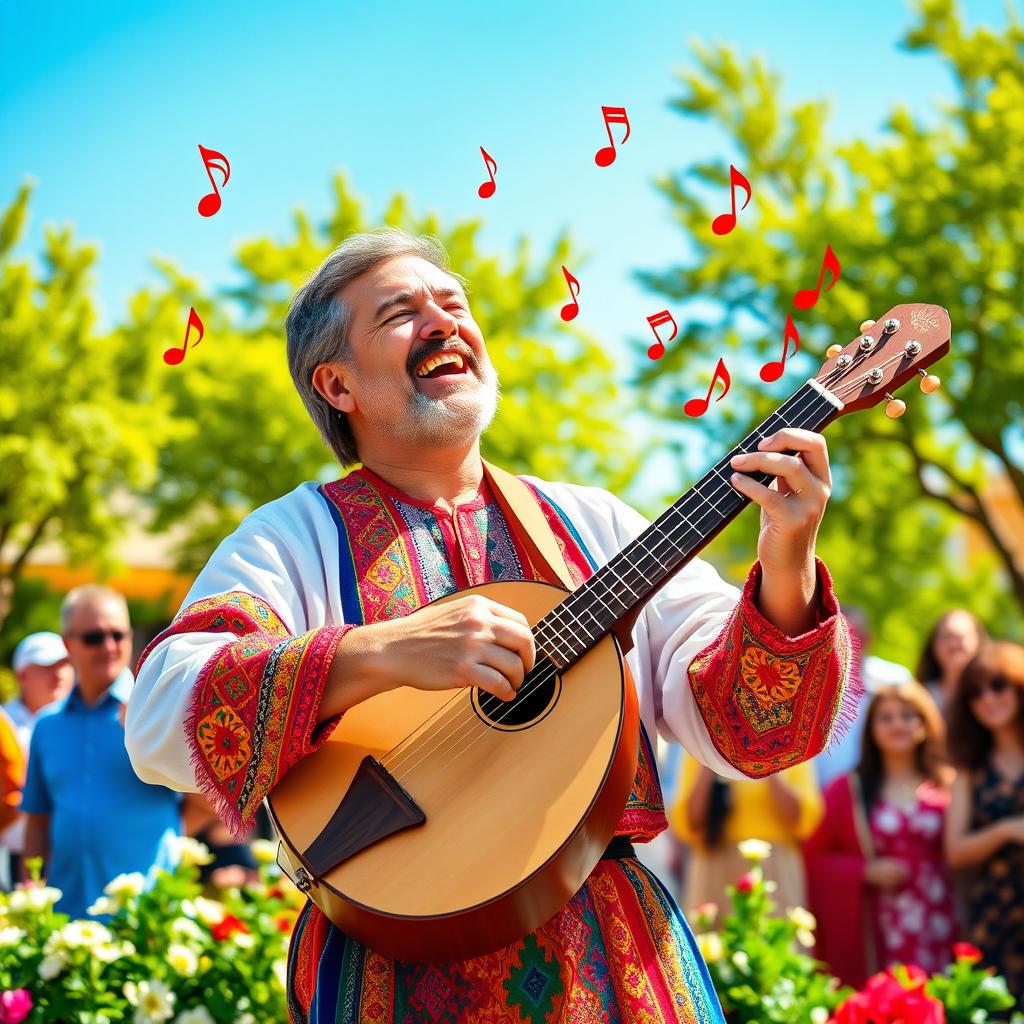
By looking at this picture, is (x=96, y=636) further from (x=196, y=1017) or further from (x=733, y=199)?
(x=733, y=199)

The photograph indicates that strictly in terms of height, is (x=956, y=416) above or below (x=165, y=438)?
below

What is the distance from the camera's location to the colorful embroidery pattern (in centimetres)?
209

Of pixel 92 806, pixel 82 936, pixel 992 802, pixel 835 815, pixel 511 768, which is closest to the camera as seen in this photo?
pixel 511 768

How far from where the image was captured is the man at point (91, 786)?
206 inches

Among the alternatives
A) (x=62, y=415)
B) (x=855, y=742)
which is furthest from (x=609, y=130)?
(x=62, y=415)

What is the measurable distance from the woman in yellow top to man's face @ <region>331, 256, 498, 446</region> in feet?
12.4

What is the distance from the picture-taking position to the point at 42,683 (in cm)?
698

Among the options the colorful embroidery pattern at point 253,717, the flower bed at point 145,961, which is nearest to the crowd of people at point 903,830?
the flower bed at point 145,961

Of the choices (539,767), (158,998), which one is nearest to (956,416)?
(158,998)

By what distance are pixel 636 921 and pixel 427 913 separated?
41 cm

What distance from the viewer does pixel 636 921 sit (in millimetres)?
2223

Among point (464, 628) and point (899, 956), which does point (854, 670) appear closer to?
point (464, 628)

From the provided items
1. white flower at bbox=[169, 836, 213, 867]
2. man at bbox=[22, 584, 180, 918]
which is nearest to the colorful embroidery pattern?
white flower at bbox=[169, 836, 213, 867]

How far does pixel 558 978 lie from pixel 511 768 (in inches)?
13.7
